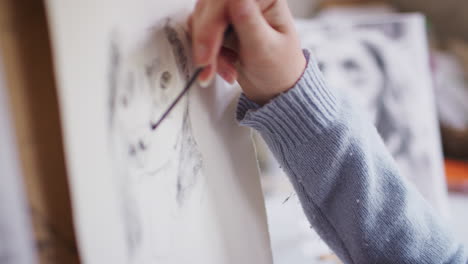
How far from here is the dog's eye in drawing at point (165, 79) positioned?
0.34 m

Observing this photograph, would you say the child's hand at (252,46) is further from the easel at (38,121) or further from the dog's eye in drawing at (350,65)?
the dog's eye in drawing at (350,65)

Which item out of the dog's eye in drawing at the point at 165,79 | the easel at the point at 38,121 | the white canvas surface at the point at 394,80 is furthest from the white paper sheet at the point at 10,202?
the white canvas surface at the point at 394,80

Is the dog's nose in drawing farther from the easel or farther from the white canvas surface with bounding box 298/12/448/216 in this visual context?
the white canvas surface with bounding box 298/12/448/216

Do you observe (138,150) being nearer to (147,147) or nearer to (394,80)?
(147,147)

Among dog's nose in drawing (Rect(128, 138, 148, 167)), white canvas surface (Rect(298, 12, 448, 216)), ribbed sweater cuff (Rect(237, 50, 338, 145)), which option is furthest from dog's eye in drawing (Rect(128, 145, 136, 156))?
white canvas surface (Rect(298, 12, 448, 216))

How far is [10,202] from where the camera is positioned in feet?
0.76

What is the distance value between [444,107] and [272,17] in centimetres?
109

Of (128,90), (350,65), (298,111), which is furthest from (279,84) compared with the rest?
(350,65)

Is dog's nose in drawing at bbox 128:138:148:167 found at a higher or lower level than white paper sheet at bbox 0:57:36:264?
lower

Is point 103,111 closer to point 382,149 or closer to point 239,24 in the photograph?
point 239,24

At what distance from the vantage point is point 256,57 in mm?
346

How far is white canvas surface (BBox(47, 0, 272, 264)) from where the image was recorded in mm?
276

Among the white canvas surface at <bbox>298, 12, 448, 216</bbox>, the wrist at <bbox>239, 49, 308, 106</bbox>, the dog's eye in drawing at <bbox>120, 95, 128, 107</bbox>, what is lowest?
the white canvas surface at <bbox>298, 12, 448, 216</bbox>

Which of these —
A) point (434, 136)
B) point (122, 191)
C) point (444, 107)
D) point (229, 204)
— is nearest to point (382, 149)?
point (229, 204)
